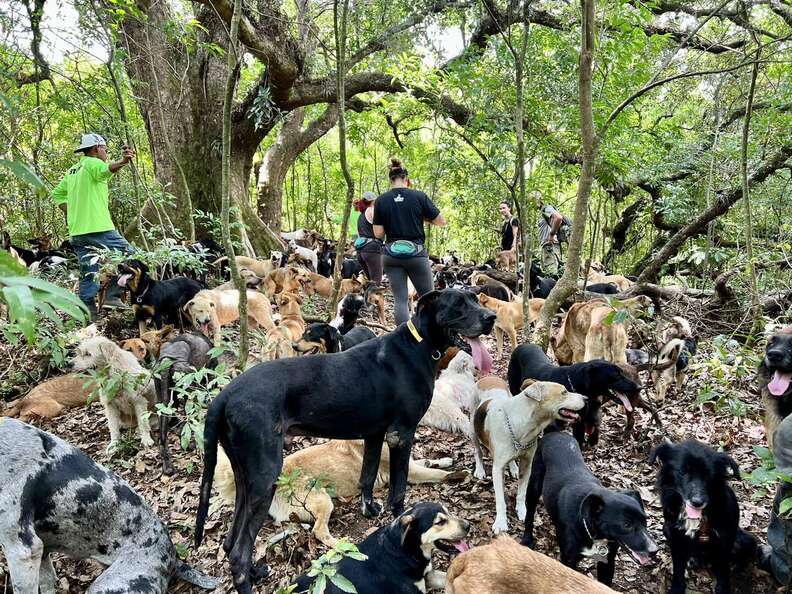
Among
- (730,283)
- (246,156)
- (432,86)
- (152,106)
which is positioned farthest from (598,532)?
(246,156)

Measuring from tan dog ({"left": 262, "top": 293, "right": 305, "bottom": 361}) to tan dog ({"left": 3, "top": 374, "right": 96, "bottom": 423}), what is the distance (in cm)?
197

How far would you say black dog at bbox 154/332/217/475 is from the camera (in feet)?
15.6

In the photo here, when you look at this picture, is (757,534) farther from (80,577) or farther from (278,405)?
(80,577)

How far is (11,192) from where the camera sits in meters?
13.6

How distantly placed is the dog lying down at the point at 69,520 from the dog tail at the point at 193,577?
124 mm

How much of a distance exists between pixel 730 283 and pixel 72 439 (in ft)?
30.5

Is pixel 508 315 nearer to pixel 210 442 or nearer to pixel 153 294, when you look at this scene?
pixel 153 294

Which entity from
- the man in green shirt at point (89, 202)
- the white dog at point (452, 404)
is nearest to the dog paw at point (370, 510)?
the white dog at point (452, 404)

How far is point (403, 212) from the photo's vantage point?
6324 mm

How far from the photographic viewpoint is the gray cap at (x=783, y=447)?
2.66m

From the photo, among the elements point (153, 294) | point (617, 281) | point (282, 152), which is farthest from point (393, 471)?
point (282, 152)

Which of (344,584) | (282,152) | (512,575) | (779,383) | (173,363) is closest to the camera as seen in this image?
(344,584)

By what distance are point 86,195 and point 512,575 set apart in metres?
7.41

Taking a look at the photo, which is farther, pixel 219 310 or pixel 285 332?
pixel 219 310
